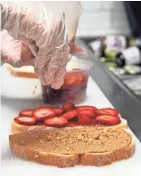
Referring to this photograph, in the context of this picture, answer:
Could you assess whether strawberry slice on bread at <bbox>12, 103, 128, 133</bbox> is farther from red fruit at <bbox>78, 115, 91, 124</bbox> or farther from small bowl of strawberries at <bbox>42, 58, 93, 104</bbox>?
small bowl of strawberries at <bbox>42, 58, 93, 104</bbox>

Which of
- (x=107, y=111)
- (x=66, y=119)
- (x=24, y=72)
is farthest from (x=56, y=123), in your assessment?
(x=24, y=72)

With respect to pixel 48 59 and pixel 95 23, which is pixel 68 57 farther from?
pixel 95 23

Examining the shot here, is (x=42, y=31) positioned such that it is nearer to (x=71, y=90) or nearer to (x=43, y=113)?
(x=43, y=113)

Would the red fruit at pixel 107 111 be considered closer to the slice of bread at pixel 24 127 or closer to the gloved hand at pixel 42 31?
the slice of bread at pixel 24 127

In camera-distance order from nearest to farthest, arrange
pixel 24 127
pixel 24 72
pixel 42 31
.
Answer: pixel 42 31 → pixel 24 127 → pixel 24 72

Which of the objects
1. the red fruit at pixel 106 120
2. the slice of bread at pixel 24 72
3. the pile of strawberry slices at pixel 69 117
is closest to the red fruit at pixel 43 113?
the pile of strawberry slices at pixel 69 117

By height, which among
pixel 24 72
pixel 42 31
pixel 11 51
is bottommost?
pixel 24 72

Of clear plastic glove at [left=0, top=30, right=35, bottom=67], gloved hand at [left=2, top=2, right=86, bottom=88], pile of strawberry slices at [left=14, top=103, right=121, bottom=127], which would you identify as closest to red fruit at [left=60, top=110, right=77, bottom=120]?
pile of strawberry slices at [left=14, top=103, right=121, bottom=127]
